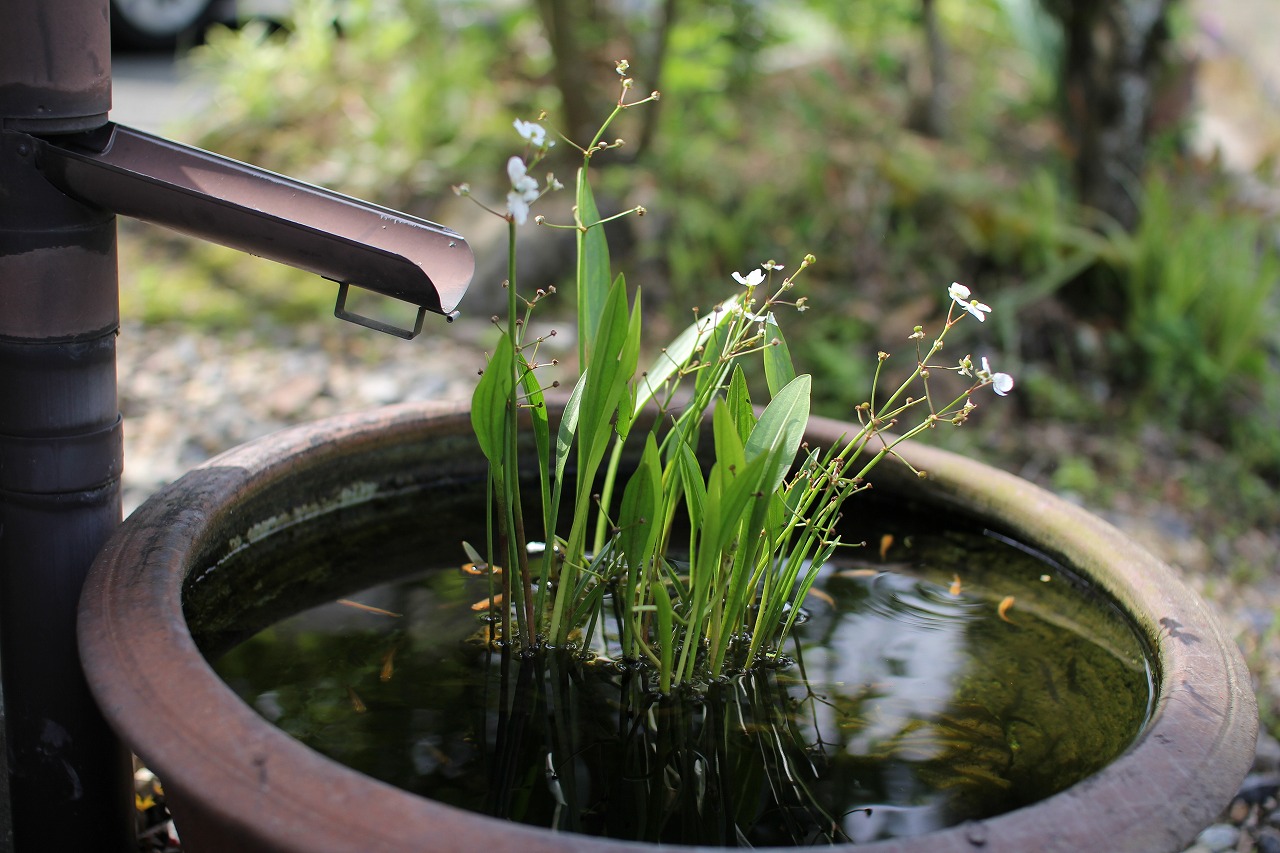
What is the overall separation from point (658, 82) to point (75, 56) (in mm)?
2887

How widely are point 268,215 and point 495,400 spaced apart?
0.26 meters

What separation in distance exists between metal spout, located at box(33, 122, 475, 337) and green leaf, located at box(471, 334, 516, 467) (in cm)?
7

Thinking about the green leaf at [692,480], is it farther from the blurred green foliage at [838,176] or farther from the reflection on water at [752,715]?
the blurred green foliage at [838,176]

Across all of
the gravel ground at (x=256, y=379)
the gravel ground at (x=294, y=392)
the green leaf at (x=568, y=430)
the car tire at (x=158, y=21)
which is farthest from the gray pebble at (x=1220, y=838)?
the car tire at (x=158, y=21)

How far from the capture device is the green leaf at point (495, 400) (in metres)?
1.09

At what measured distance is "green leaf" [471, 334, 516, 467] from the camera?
3.58 ft

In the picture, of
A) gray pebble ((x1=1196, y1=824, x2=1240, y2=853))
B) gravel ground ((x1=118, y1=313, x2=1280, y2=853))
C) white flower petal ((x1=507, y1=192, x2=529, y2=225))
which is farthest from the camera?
gravel ground ((x1=118, y1=313, x2=1280, y2=853))

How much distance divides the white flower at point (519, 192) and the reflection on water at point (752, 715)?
0.57m

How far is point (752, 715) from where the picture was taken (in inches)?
50.9

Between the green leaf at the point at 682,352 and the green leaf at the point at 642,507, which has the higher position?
the green leaf at the point at 682,352

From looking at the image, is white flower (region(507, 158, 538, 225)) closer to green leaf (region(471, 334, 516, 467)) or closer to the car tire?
green leaf (region(471, 334, 516, 467))

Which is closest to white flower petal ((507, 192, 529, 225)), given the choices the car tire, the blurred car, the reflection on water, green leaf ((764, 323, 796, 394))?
green leaf ((764, 323, 796, 394))

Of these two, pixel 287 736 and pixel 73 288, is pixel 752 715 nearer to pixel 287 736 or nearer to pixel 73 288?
pixel 287 736

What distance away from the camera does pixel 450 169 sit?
3.86 m
